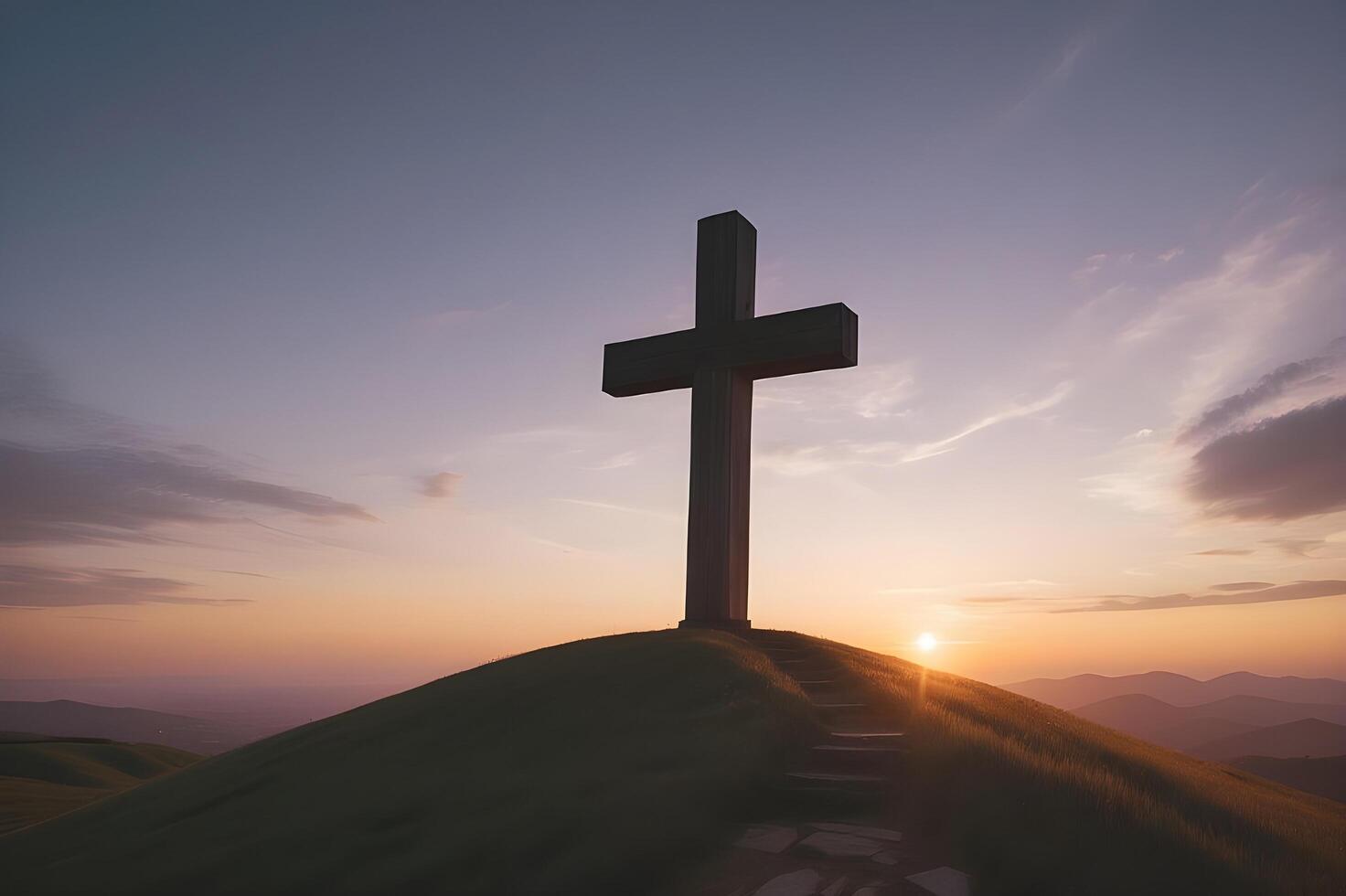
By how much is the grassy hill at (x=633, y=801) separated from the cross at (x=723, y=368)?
2019 millimetres

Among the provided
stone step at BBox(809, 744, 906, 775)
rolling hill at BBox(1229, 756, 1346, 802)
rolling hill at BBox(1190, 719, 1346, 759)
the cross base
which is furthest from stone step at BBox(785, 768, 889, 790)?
rolling hill at BBox(1190, 719, 1346, 759)

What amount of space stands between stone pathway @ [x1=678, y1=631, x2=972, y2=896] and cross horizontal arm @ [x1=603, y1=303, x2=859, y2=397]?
540cm

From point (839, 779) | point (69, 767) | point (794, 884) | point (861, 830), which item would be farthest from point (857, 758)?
point (69, 767)

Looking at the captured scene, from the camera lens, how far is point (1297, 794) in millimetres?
11344

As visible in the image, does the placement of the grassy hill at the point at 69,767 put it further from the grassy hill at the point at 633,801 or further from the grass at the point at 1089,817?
the grass at the point at 1089,817

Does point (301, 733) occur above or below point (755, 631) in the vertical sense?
below

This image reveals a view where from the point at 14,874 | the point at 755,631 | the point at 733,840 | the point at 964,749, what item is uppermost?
the point at 755,631

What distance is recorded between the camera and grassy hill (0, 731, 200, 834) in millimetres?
18188

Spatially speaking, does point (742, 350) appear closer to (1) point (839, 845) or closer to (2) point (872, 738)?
(2) point (872, 738)

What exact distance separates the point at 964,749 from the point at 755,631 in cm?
543

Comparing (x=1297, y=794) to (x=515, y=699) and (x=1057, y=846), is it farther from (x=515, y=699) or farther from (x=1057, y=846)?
(x=515, y=699)

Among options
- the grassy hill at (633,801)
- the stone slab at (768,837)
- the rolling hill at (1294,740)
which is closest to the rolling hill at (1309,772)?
the grassy hill at (633,801)

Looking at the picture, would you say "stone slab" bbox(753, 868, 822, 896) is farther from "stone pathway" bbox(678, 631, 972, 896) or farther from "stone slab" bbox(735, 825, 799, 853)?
"stone slab" bbox(735, 825, 799, 853)

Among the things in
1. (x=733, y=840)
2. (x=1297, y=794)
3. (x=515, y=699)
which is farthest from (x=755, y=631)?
(x=1297, y=794)
